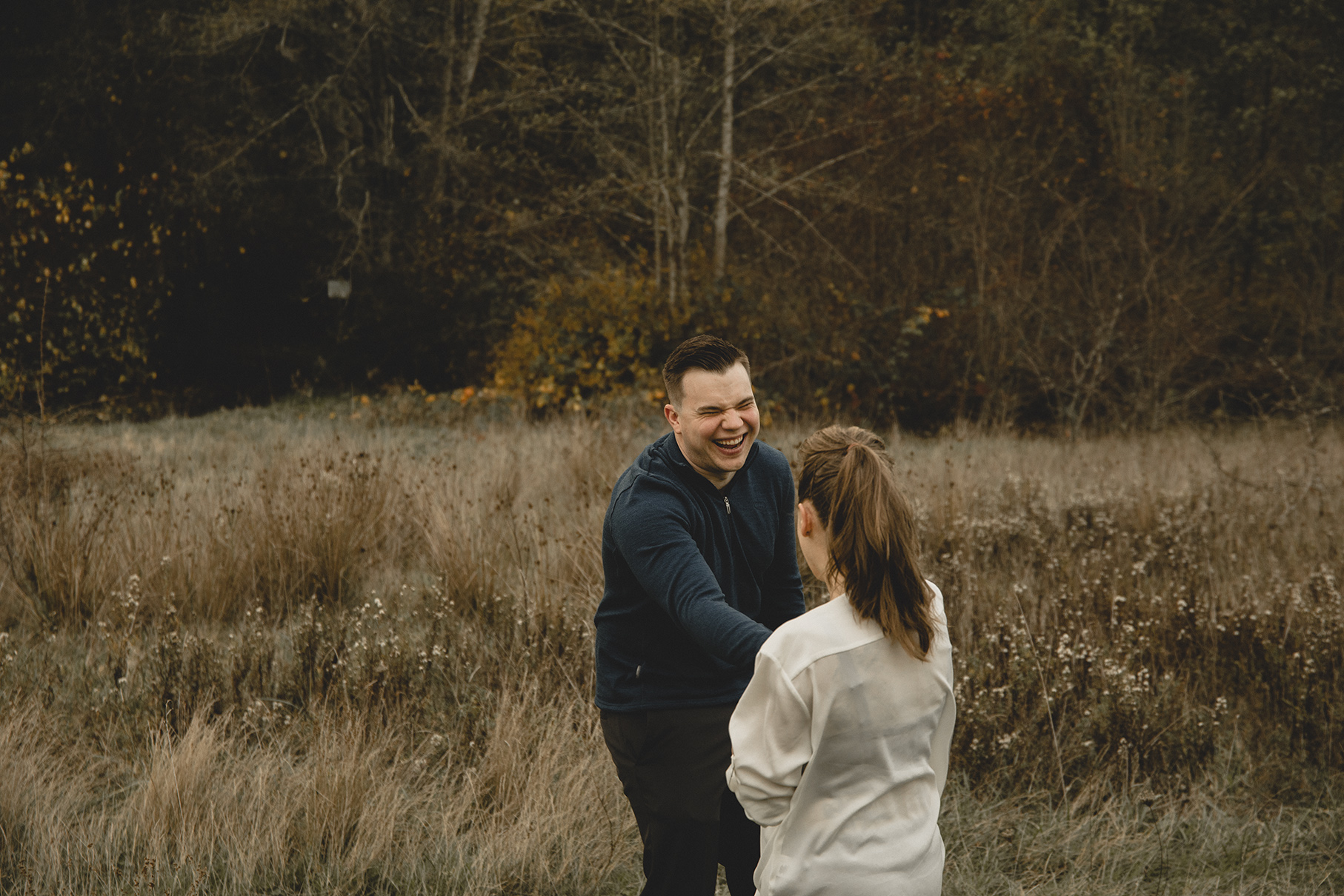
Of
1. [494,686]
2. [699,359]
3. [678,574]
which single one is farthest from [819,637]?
[494,686]

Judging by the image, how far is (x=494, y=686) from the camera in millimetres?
4418

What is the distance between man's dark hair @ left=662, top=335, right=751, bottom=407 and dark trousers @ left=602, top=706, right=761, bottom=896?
2.40 feet

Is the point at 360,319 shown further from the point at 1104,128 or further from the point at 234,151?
the point at 1104,128

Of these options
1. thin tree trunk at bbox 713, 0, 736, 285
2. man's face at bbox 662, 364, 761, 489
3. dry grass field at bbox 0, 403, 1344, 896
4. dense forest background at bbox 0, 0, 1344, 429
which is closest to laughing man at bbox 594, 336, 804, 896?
man's face at bbox 662, 364, 761, 489

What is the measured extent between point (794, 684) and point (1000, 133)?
13593 millimetres

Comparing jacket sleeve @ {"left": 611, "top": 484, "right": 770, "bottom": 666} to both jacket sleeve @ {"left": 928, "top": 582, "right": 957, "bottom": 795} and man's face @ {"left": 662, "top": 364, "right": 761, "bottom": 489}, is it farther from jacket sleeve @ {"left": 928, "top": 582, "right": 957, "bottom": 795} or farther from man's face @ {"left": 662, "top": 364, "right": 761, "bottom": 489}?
jacket sleeve @ {"left": 928, "top": 582, "right": 957, "bottom": 795}

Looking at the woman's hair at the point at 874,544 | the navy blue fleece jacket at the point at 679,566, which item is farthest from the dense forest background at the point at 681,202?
the woman's hair at the point at 874,544

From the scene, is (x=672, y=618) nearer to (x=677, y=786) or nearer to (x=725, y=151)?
(x=677, y=786)

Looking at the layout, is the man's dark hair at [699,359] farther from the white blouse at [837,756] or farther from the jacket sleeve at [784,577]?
the white blouse at [837,756]

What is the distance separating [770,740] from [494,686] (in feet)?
9.36

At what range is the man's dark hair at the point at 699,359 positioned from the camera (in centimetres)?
237

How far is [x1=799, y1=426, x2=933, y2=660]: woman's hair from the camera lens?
1760mm

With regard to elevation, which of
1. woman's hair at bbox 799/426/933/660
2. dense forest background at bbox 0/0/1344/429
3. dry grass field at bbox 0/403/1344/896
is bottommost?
dry grass field at bbox 0/403/1344/896

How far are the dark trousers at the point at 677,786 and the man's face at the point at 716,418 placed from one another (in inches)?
23.0
